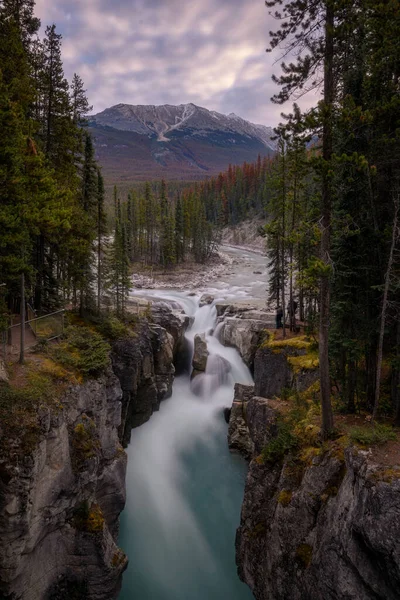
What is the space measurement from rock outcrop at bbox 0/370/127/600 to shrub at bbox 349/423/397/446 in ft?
30.2

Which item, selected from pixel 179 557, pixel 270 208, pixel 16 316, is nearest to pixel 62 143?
pixel 16 316

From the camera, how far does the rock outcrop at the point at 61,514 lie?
1009 centimetres

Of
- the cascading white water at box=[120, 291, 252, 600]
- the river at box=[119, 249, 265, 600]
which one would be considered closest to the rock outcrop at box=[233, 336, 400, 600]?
the river at box=[119, 249, 265, 600]

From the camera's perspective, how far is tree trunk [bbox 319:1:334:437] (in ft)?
31.0

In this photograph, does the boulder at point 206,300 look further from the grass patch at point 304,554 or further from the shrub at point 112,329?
the grass patch at point 304,554

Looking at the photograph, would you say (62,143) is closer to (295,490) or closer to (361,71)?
(361,71)

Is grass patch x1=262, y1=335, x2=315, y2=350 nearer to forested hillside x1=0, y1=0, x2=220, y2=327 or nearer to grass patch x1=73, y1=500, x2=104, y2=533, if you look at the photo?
forested hillside x1=0, y1=0, x2=220, y2=327

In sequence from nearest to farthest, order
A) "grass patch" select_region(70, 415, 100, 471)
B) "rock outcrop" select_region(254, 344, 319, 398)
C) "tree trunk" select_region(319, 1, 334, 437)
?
"tree trunk" select_region(319, 1, 334, 437) → "grass patch" select_region(70, 415, 100, 471) → "rock outcrop" select_region(254, 344, 319, 398)

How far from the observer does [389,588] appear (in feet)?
26.5

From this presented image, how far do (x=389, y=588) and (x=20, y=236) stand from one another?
14.1 m

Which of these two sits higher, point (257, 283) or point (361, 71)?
point (361, 71)

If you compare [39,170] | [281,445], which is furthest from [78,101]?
[281,445]

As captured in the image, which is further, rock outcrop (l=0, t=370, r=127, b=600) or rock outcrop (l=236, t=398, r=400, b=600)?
rock outcrop (l=0, t=370, r=127, b=600)

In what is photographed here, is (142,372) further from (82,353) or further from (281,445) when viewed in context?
(281,445)
